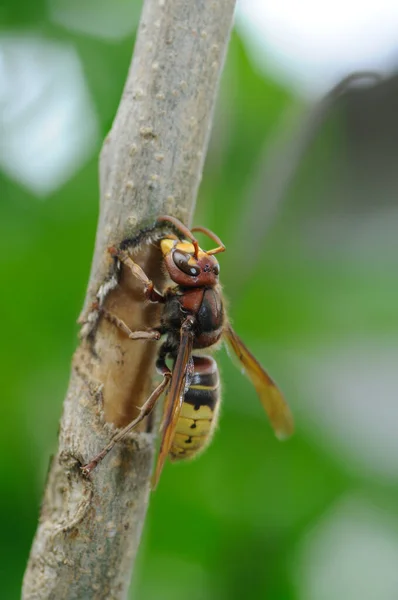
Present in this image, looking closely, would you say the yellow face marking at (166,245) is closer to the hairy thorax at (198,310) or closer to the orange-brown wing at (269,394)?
the hairy thorax at (198,310)

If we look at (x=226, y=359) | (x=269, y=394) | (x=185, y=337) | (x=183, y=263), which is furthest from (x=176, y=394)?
(x=226, y=359)

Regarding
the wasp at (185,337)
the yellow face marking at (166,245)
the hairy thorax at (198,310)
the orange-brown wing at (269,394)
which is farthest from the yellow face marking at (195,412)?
the yellow face marking at (166,245)

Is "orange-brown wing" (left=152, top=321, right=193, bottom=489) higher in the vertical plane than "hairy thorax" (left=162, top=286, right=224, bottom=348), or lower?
lower

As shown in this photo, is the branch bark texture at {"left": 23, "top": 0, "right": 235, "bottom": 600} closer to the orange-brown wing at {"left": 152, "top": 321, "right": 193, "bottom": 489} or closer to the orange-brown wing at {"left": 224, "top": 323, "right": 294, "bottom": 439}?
the orange-brown wing at {"left": 152, "top": 321, "right": 193, "bottom": 489}

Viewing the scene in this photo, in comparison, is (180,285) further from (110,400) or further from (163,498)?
(163,498)

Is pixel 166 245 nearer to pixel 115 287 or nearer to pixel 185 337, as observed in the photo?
pixel 115 287

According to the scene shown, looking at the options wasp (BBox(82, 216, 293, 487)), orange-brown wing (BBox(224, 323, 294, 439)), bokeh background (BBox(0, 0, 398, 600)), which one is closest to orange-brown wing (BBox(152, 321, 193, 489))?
wasp (BBox(82, 216, 293, 487))

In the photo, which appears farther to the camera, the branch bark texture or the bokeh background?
the bokeh background

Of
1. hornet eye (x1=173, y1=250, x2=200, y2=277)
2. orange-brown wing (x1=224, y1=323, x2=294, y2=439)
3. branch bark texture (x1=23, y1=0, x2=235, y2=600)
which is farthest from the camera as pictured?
orange-brown wing (x1=224, y1=323, x2=294, y2=439)

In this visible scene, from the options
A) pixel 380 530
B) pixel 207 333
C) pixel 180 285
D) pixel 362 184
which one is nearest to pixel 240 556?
pixel 380 530
